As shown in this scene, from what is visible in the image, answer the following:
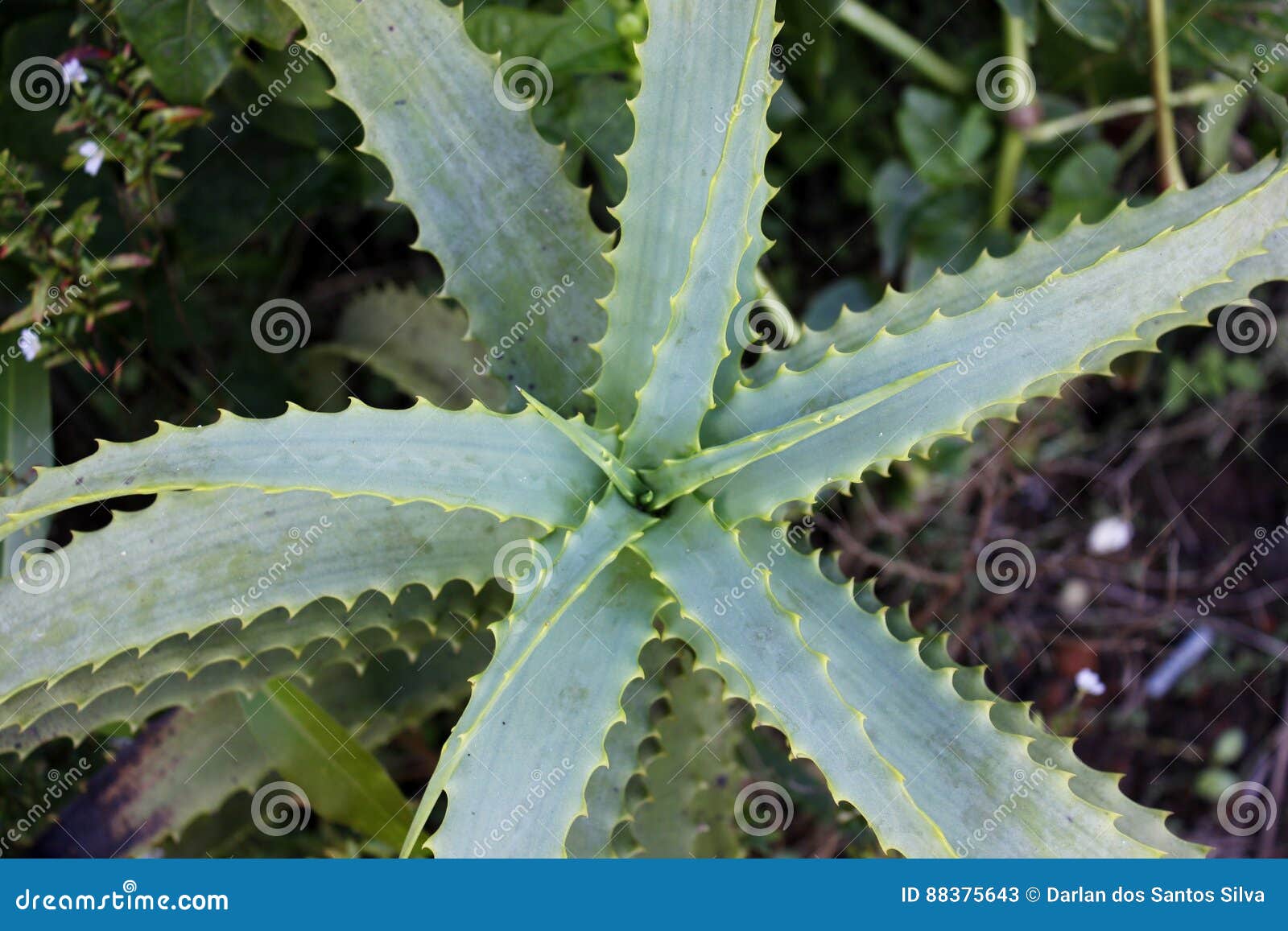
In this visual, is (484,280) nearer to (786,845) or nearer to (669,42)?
(669,42)

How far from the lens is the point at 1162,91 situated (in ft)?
6.91

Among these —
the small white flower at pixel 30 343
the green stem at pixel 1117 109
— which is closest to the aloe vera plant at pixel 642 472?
the small white flower at pixel 30 343

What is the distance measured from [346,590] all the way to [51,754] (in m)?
1.04

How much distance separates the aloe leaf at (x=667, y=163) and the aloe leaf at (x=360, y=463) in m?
0.17

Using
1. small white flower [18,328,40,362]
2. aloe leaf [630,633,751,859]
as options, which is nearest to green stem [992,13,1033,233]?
aloe leaf [630,633,751,859]

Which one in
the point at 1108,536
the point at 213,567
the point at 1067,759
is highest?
the point at 1108,536

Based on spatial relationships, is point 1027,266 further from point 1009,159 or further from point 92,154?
point 92,154

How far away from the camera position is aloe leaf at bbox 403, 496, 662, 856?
1.12 metres

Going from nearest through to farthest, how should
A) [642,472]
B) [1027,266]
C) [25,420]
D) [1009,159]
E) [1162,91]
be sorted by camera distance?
[642,472], [1027,266], [25,420], [1162,91], [1009,159]

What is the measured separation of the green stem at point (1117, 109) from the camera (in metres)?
2.20

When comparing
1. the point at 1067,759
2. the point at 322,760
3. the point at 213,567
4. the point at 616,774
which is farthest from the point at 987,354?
the point at 322,760

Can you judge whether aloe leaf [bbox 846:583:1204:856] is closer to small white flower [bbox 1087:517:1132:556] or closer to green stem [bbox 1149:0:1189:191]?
small white flower [bbox 1087:517:1132:556]

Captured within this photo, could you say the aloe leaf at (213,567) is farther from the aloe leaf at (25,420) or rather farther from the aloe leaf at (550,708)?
the aloe leaf at (25,420)

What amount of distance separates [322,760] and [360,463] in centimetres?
65
